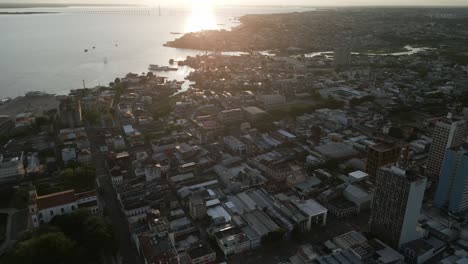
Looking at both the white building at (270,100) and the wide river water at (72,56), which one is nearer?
the white building at (270,100)

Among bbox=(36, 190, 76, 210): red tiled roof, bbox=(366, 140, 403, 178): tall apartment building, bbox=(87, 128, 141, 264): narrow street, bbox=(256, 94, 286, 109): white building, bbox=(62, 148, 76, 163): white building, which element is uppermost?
bbox=(366, 140, 403, 178): tall apartment building

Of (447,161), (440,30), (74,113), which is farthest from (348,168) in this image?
(440,30)

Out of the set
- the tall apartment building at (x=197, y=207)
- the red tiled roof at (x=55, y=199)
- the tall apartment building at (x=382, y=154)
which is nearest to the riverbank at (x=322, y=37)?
the tall apartment building at (x=382, y=154)

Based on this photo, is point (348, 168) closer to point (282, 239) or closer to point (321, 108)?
point (282, 239)

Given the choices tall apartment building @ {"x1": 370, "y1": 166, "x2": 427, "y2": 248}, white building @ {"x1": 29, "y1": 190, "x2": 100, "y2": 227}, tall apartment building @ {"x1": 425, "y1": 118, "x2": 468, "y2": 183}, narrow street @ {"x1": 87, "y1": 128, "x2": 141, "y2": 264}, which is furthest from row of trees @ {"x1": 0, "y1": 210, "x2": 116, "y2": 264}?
tall apartment building @ {"x1": 425, "y1": 118, "x2": 468, "y2": 183}

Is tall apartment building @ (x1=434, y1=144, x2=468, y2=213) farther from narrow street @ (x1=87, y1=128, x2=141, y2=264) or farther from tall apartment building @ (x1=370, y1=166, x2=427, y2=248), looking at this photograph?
narrow street @ (x1=87, y1=128, x2=141, y2=264)

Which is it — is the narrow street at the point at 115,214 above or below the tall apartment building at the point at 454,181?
below

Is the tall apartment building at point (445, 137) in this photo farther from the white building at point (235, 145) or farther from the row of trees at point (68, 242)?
the row of trees at point (68, 242)
